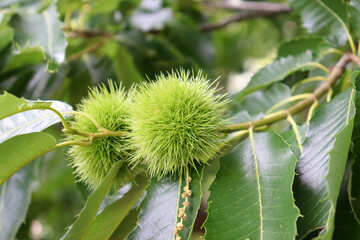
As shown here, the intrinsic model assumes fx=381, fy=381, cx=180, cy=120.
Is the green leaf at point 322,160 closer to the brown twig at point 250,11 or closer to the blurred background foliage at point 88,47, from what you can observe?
the blurred background foliage at point 88,47

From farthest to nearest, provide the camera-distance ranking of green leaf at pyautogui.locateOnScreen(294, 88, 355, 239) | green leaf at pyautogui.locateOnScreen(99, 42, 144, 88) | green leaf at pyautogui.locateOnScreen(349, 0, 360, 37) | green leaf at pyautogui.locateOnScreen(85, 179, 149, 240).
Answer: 1. green leaf at pyautogui.locateOnScreen(99, 42, 144, 88)
2. green leaf at pyautogui.locateOnScreen(349, 0, 360, 37)
3. green leaf at pyautogui.locateOnScreen(85, 179, 149, 240)
4. green leaf at pyautogui.locateOnScreen(294, 88, 355, 239)

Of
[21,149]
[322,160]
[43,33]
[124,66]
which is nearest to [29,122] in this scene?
[21,149]

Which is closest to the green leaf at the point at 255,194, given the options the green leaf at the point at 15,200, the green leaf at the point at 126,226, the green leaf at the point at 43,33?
the green leaf at the point at 126,226

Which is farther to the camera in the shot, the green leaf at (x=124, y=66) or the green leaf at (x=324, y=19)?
the green leaf at (x=124, y=66)

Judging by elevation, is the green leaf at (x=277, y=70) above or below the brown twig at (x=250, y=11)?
above

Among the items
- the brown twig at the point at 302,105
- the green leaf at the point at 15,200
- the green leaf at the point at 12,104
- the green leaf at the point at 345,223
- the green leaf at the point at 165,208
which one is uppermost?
the green leaf at the point at 12,104

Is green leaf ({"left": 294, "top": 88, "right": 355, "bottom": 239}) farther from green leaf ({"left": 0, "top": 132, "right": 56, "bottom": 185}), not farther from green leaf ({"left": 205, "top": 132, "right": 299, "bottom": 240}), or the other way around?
green leaf ({"left": 0, "top": 132, "right": 56, "bottom": 185})

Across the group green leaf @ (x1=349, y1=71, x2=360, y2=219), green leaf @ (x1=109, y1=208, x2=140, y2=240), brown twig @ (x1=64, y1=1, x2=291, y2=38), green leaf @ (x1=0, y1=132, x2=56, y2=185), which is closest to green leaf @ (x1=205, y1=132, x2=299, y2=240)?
green leaf @ (x1=349, y1=71, x2=360, y2=219)
